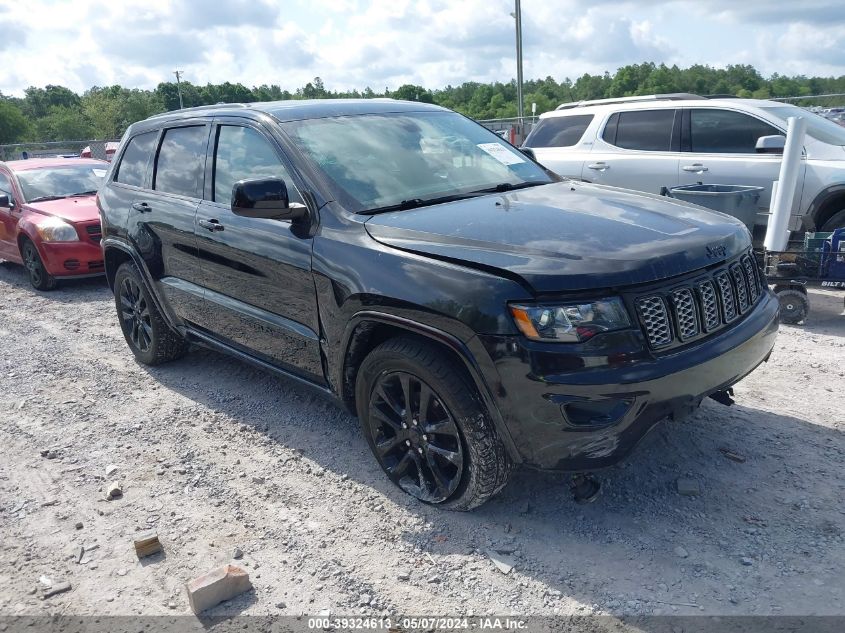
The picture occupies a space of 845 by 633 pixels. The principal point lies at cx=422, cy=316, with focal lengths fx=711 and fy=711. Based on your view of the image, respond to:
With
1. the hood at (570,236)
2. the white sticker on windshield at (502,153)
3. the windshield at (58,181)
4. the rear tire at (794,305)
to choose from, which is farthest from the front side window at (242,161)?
the windshield at (58,181)

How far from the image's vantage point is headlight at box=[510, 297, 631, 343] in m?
2.74

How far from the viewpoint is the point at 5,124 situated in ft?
206

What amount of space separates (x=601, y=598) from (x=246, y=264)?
8.34ft

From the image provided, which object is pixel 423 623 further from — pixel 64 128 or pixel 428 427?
pixel 64 128

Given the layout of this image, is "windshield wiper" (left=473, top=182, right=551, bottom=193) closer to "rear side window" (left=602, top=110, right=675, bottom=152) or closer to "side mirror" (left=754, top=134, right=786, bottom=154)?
"side mirror" (left=754, top=134, right=786, bottom=154)

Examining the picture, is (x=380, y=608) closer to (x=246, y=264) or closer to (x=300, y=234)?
(x=300, y=234)

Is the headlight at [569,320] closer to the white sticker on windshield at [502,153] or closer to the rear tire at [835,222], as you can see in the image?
the white sticker on windshield at [502,153]

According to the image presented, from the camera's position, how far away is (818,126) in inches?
285

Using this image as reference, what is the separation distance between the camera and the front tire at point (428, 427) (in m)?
3.00

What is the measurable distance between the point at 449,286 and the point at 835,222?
5.43m

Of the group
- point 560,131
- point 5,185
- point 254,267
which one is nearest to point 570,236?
point 254,267

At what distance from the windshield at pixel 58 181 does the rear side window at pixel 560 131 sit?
234 inches

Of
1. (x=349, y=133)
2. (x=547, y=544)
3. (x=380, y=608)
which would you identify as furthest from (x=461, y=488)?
(x=349, y=133)

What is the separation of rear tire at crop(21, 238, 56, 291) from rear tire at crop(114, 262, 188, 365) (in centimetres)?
394
